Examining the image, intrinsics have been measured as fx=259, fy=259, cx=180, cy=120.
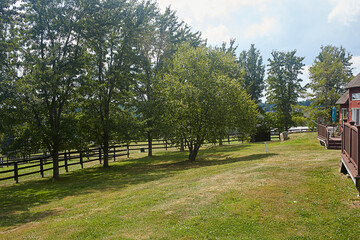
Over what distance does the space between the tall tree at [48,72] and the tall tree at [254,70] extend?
42398 mm

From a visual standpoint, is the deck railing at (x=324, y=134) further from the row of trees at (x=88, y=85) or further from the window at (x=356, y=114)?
the row of trees at (x=88, y=85)

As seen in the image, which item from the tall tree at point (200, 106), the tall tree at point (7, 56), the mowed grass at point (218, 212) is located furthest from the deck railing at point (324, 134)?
the tall tree at point (7, 56)

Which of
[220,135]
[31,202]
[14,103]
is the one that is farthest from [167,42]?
[31,202]

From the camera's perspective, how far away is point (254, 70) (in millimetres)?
55562

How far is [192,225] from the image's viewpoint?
6078mm

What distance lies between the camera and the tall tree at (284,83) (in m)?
49.2

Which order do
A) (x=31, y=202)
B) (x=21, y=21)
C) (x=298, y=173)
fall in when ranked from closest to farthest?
(x=298, y=173), (x=31, y=202), (x=21, y=21)

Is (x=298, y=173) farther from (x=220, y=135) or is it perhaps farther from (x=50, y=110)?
(x=50, y=110)

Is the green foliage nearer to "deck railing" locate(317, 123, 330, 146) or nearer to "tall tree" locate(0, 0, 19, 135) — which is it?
"tall tree" locate(0, 0, 19, 135)

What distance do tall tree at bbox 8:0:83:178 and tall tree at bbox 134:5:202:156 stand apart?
6.60 meters

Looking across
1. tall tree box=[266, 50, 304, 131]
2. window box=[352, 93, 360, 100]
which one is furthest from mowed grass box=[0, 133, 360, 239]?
tall tree box=[266, 50, 304, 131]

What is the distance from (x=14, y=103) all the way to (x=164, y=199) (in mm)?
12329

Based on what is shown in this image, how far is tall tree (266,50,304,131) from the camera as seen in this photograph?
1937 inches

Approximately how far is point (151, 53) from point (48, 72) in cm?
1626
